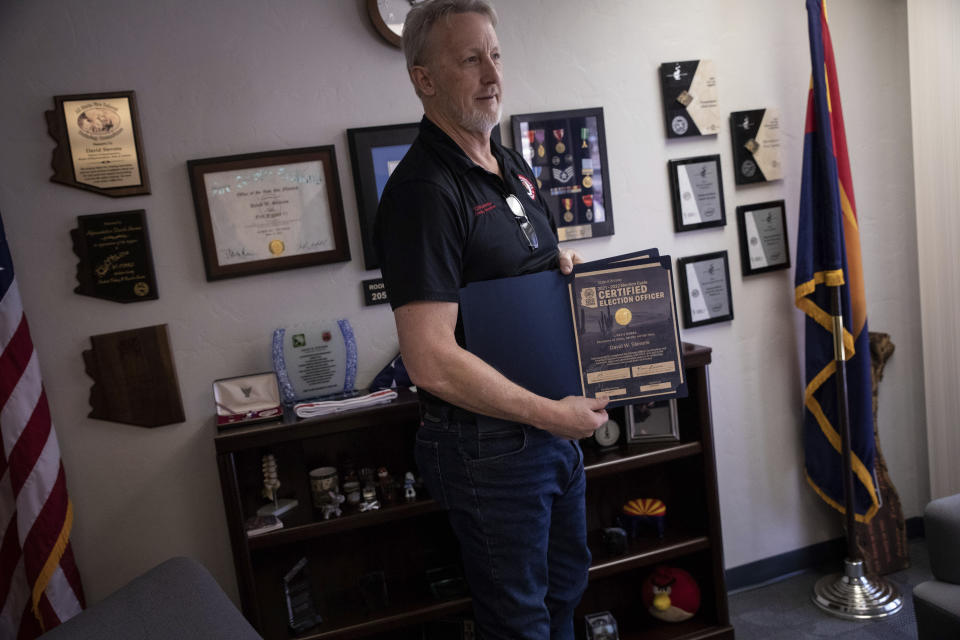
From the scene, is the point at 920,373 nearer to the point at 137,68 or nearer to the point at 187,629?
the point at 187,629

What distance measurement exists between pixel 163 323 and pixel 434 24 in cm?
121

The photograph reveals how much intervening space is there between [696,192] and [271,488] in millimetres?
1722

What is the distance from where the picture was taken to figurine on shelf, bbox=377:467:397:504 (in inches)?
78.7

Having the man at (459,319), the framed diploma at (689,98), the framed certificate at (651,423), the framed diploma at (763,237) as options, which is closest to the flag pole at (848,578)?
the framed diploma at (763,237)

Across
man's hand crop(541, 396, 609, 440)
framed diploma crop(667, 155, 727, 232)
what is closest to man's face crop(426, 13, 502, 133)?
man's hand crop(541, 396, 609, 440)

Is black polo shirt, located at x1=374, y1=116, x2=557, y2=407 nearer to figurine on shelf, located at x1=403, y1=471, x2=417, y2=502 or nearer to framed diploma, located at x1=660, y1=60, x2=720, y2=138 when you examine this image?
figurine on shelf, located at x1=403, y1=471, x2=417, y2=502

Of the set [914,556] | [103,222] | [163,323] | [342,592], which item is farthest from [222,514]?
[914,556]

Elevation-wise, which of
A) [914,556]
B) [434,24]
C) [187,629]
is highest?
[434,24]

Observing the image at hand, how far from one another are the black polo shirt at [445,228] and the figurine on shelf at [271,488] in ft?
2.87

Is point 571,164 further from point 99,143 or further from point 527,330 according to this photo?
point 99,143

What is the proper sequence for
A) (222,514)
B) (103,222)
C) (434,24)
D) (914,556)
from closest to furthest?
(434,24) → (103,222) → (222,514) → (914,556)

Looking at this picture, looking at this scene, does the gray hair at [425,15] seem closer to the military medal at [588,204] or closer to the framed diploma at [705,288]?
the military medal at [588,204]

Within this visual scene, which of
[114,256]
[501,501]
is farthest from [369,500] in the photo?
[114,256]

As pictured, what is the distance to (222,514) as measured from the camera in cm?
211
